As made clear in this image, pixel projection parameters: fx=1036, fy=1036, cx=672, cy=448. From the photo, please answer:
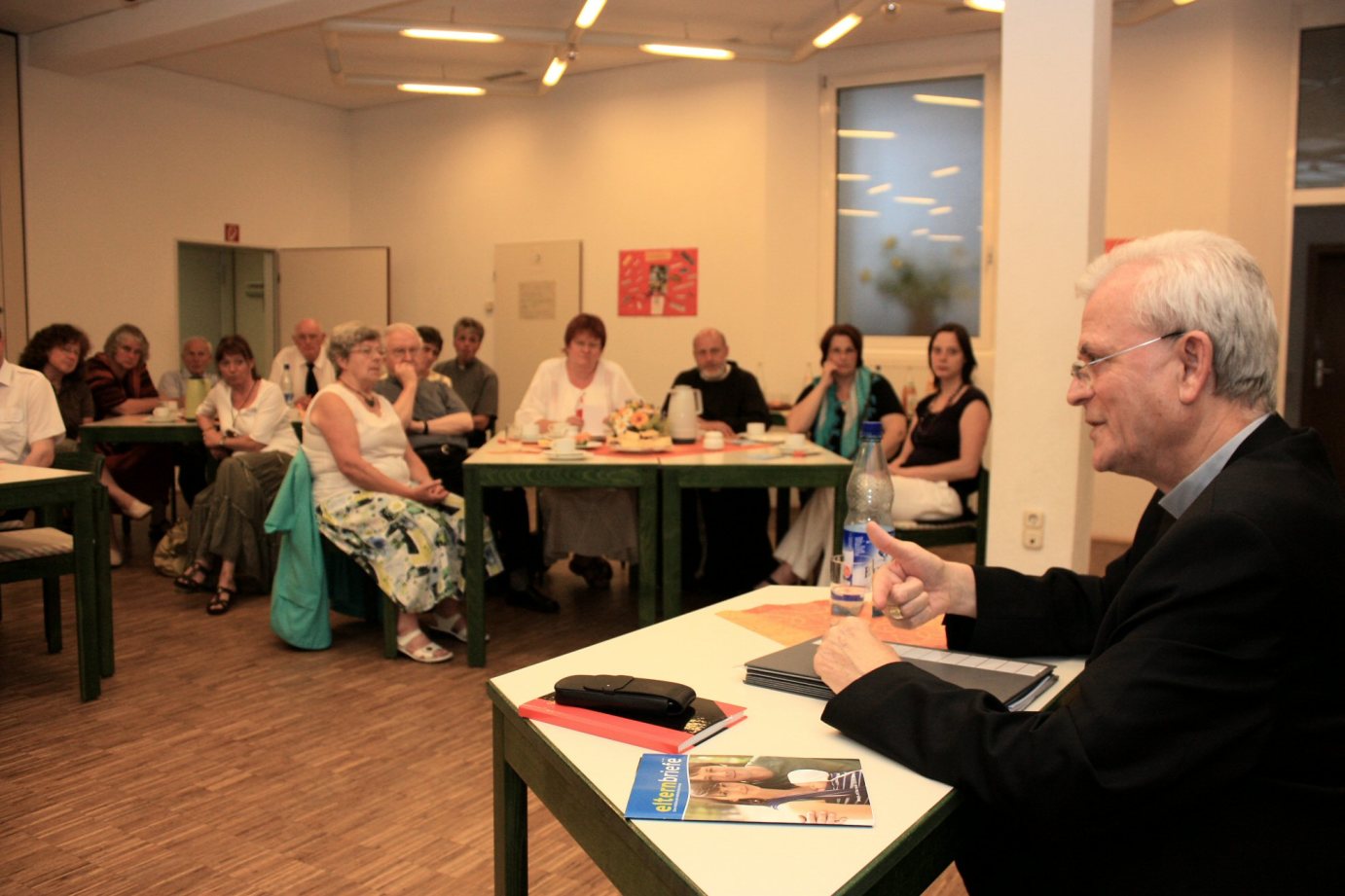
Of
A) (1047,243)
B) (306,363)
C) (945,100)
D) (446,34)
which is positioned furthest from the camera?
(306,363)

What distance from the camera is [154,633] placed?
4.45m

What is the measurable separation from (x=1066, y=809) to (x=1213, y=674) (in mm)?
200

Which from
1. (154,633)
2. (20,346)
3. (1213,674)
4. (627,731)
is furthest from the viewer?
(20,346)

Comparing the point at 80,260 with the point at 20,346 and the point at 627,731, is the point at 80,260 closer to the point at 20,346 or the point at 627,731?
the point at 20,346

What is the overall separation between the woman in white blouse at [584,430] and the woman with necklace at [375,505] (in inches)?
27.4

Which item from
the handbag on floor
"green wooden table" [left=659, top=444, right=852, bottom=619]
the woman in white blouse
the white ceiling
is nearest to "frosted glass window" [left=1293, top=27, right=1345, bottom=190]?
the white ceiling

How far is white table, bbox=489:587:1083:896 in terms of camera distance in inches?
39.3

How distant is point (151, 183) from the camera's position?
8.16 m

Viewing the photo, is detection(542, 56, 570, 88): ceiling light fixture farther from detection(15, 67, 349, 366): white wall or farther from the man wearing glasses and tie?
detection(15, 67, 349, 366): white wall

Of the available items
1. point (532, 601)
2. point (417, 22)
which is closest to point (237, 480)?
point (532, 601)

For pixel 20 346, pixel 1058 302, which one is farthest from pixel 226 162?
pixel 1058 302

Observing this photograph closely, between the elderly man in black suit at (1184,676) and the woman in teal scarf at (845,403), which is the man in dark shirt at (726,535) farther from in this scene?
the elderly man in black suit at (1184,676)

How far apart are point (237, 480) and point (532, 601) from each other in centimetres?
154

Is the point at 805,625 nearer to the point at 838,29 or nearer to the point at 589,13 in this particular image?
the point at 589,13
